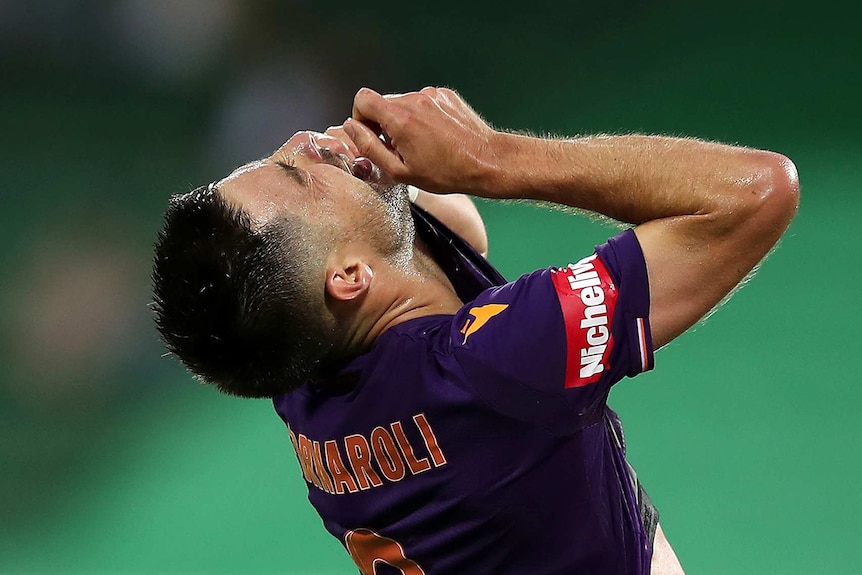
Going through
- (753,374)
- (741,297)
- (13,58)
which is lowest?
(753,374)

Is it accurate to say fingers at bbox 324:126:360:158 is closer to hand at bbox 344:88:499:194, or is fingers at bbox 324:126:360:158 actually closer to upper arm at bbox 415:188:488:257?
hand at bbox 344:88:499:194

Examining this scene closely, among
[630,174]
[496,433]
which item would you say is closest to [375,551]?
[496,433]

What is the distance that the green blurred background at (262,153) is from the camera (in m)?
2.03

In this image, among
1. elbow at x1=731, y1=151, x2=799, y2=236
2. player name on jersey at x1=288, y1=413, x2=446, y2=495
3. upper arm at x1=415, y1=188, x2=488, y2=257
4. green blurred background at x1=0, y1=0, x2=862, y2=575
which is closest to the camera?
elbow at x1=731, y1=151, x2=799, y2=236

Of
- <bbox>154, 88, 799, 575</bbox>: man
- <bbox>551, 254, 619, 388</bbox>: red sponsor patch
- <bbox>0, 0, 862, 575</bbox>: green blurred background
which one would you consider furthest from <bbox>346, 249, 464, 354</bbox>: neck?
<bbox>0, 0, 862, 575</bbox>: green blurred background

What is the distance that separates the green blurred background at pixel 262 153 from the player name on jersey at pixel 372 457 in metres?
1.23

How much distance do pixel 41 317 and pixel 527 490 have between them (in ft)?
5.53

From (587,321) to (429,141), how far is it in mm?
207

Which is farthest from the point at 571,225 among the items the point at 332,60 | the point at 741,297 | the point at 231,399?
the point at 231,399

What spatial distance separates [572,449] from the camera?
853mm

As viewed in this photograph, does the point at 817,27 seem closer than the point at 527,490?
No

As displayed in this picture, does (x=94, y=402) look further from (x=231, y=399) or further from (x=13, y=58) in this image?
(x=13, y=58)

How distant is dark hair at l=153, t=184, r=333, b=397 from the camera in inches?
33.8

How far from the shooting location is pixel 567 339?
752 millimetres
